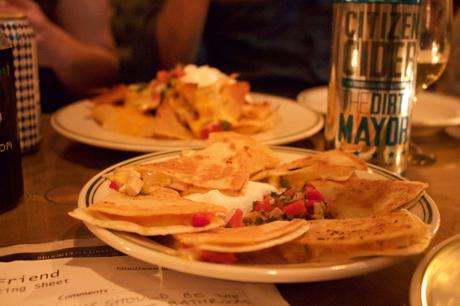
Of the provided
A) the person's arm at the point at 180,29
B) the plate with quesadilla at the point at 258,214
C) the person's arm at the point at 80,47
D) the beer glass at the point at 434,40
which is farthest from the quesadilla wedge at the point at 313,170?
the person's arm at the point at 180,29

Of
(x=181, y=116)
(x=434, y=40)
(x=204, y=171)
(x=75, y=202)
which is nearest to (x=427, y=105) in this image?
(x=434, y=40)

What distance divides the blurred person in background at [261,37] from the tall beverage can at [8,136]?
1.60 m

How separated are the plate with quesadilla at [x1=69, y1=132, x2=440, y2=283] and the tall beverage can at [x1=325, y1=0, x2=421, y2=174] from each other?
0.11m

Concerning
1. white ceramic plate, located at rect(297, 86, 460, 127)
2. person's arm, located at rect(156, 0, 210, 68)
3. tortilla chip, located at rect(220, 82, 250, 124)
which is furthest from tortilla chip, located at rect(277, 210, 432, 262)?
person's arm, located at rect(156, 0, 210, 68)

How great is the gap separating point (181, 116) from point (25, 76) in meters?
0.38

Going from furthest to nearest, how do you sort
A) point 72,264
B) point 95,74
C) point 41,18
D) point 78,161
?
1. point 95,74
2. point 41,18
3. point 78,161
4. point 72,264

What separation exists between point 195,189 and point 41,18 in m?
1.37

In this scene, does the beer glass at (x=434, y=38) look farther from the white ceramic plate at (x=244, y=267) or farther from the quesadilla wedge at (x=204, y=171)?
the white ceramic plate at (x=244, y=267)

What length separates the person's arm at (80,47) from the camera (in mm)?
2043

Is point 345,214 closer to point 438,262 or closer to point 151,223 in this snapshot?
point 438,262

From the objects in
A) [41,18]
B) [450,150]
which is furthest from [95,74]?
[450,150]

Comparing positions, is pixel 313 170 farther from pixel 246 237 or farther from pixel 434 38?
pixel 434 38

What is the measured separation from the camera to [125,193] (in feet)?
2.31

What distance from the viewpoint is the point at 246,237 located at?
1.84ft
